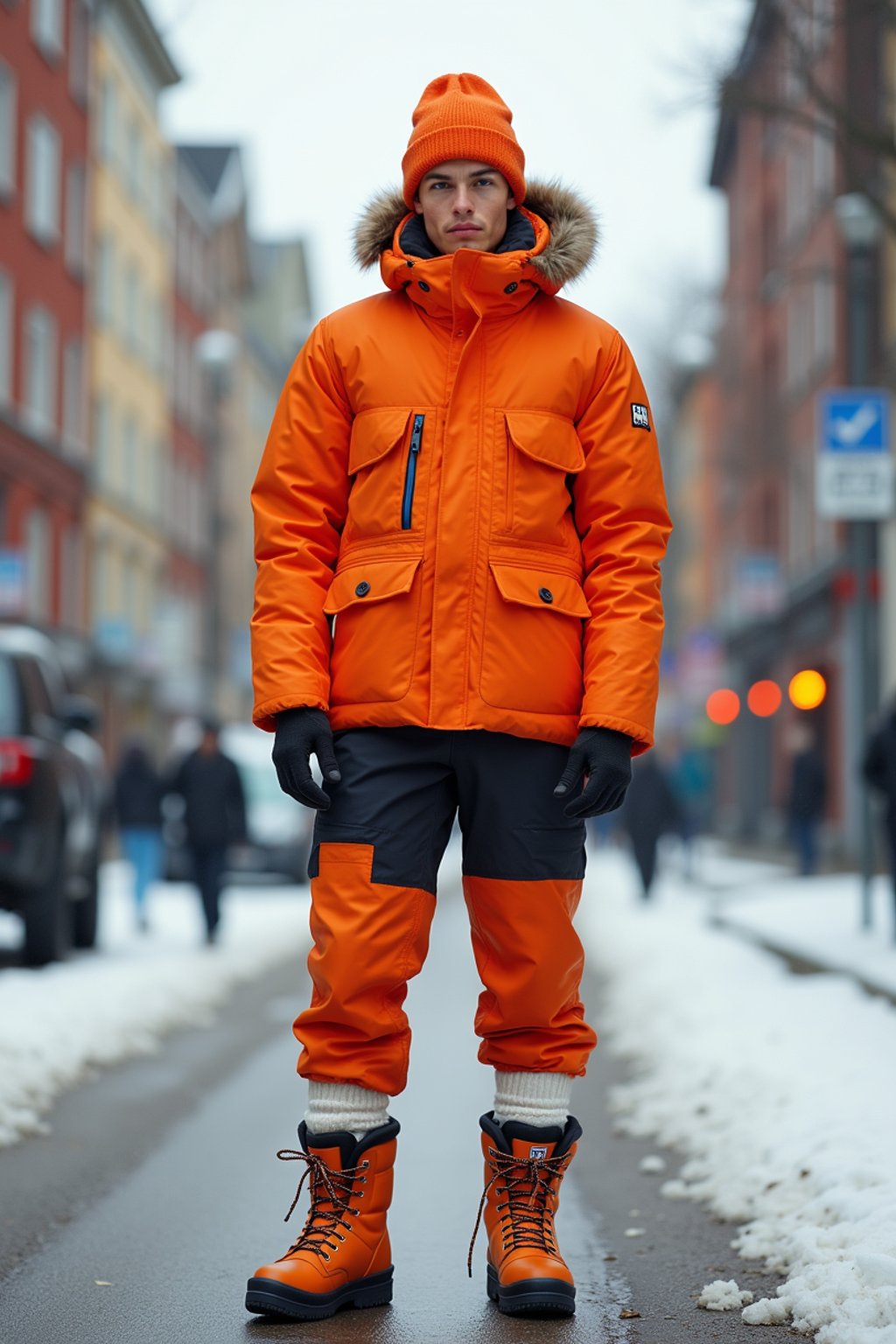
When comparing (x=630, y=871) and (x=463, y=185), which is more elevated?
(x=463, y=185)

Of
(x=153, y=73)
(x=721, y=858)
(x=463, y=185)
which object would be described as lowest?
(x=721, y=858)

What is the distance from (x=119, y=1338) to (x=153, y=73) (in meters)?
44.5

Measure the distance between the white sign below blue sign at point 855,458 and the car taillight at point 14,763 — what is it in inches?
193

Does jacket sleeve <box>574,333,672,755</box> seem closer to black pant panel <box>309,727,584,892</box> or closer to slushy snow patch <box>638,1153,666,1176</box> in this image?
black pant panel <box>309,727,584,892</box>

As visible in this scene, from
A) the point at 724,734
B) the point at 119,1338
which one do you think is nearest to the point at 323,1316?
the point at 119,1338

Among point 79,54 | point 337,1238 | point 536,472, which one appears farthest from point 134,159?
point 337,1238

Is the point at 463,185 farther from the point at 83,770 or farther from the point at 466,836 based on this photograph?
the point at 83,770

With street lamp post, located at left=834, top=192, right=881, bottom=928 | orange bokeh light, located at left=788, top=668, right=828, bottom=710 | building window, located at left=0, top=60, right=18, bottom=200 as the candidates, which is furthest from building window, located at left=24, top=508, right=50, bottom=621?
street lamp post, located at left=834, top=192, right=881, bottom=928

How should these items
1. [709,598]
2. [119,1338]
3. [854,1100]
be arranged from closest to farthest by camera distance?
[119,1338], [854,1100], [709,598]

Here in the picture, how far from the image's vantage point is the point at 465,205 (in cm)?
406

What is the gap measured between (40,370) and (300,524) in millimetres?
32930

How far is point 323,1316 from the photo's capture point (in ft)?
12.4

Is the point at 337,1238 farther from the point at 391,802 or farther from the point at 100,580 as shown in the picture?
the point at 100,580

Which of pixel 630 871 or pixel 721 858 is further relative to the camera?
pixel 721 858
